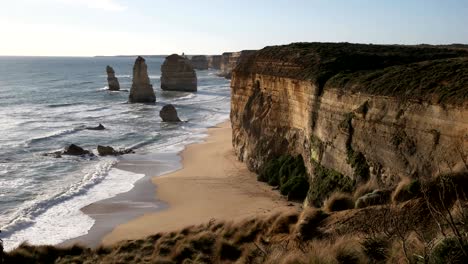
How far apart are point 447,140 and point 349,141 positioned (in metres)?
4.85

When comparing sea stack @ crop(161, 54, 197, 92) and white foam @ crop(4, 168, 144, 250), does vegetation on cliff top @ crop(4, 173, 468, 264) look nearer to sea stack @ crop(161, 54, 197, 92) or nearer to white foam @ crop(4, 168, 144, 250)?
white foam @ crop(4, 168, 144, 250)

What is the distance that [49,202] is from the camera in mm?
23078

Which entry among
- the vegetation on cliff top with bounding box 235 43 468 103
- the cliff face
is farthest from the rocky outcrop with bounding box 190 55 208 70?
the cliff face

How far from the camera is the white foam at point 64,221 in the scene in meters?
18.7

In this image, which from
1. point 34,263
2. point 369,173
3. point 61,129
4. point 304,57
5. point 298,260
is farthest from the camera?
point 61,129

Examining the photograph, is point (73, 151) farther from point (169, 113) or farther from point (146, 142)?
point (169, 113)

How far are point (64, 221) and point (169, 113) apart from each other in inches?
1250

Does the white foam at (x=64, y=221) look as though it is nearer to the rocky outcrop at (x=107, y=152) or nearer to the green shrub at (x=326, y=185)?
the rocky outcrop at (x=107, y=152)

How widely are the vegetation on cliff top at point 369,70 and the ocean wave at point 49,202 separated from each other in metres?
11.2

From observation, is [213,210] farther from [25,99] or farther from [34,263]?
[25,99]

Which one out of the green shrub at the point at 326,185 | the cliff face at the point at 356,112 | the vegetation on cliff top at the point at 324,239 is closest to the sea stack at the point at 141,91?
the cliff face at the point at 356,112

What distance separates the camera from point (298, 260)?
8531 millimetres

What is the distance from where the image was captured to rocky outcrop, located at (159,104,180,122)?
5194 centimetres

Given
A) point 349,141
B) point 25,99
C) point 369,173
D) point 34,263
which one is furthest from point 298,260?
point 25,99
